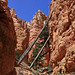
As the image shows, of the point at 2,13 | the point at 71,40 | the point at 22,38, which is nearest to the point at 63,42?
the point at 71,40

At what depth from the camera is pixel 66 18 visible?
304 inches

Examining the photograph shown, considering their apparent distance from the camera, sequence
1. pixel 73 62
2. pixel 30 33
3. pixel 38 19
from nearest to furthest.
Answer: pixel 73 62 < pixel 30 33 < pixel 38 19

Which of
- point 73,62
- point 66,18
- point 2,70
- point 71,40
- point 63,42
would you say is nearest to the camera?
point 2,70

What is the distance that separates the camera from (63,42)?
7152 millimetres

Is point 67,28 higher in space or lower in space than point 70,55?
higher

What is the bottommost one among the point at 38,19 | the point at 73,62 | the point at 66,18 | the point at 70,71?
the point at 70,71

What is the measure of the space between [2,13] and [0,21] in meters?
0.39

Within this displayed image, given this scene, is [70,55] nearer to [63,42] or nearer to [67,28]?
[63,42]

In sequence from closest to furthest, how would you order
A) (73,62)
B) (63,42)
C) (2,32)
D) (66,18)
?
1. (2,32)
2. (73,62)
3. (63,42)
4. (66,18)

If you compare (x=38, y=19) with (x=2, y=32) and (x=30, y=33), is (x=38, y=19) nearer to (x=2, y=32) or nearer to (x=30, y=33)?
(x=30, y=33)

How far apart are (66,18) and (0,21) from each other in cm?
592

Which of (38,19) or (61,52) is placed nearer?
(61,52)

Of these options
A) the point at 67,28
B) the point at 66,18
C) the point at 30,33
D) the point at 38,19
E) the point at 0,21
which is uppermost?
the point at 38,19

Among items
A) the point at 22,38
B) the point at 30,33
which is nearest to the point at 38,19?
the point at 30,33
